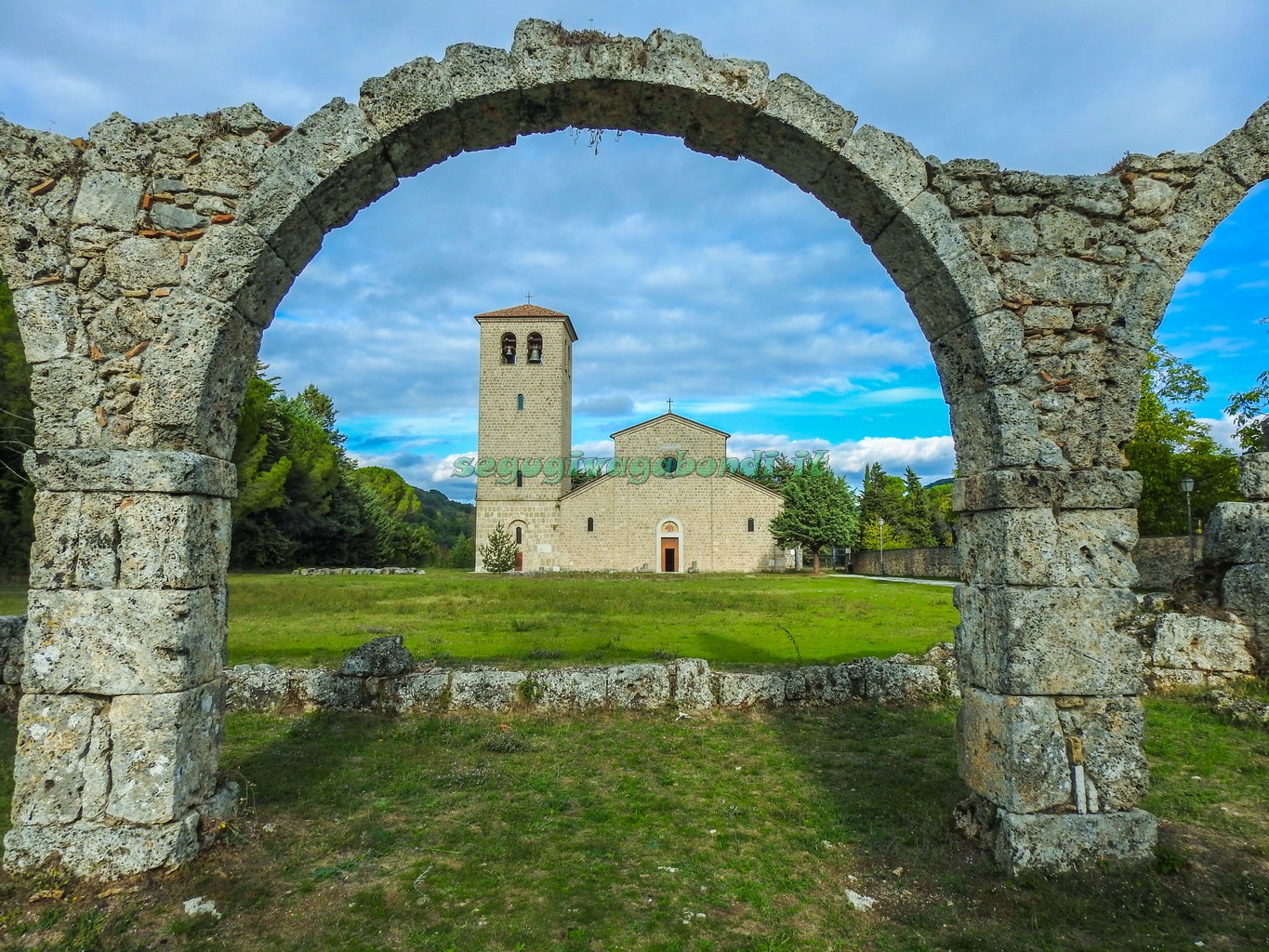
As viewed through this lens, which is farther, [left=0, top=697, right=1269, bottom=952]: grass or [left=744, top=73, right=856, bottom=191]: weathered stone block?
[left=744, top=73, right=856, bottom=191]: weathered stone block

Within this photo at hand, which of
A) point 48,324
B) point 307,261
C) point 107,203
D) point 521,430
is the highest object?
point 521,430

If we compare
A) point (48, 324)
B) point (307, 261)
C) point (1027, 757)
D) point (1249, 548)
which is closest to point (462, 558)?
point (1249, 548)

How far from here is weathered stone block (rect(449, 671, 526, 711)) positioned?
27.0ft

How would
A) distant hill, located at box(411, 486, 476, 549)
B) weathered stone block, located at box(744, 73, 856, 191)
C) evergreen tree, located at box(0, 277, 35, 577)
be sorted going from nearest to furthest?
weathered stone block, located at box(744, 73, 856, 191)
evergreen tree, located at box(0, 277, 35, 577)
distant hill, located at box(411, 486, 476, 549)

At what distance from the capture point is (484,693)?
8.26 meters

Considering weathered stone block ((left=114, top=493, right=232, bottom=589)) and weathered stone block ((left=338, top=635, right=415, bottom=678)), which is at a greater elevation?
weathered stone block ((left=114, top=493, right=232, bottom=589))

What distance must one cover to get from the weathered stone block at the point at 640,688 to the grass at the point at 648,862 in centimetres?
116

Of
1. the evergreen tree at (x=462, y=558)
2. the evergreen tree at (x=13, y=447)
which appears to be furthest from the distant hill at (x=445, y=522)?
the evergreen tree at (x=13, y=447)

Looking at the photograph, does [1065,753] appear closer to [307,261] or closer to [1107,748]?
[1107,748]

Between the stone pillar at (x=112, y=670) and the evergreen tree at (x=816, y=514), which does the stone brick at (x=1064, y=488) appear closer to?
the stone pillar at (x=112, y=670)

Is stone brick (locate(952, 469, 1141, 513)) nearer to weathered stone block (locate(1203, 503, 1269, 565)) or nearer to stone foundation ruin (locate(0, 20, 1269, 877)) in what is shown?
stone foundation ruin (locate(0, 20, 1269, 877))

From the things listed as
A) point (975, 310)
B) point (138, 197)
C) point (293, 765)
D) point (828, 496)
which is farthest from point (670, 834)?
point (828, 496)

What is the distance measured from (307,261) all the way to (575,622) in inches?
454

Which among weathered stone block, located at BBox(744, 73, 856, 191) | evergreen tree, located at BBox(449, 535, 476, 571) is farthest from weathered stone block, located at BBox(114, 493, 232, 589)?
evergreen tree, located at BBox(449, 535, 476, 571)
